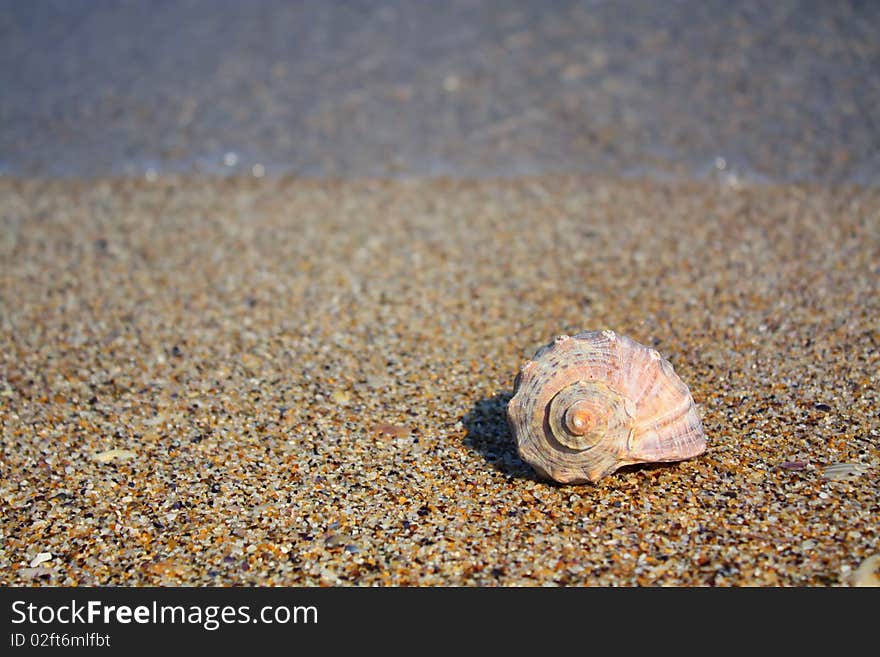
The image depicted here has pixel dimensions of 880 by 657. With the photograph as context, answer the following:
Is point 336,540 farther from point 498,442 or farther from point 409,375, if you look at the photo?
point 409,375

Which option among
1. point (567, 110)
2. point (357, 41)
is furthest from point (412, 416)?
point (357, 41)

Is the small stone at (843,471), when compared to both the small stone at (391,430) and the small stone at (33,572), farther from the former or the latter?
the small stone at (33,572)

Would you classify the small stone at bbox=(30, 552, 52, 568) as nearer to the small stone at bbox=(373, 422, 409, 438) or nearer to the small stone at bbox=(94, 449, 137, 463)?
the small stone at bbox=(94, 449, 137, 463)

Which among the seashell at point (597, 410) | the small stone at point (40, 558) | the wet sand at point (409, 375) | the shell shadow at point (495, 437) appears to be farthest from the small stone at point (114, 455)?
the seashell at point (597, 410)

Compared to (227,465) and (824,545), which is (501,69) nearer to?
(227,465)

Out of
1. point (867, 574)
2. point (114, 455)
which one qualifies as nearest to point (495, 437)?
point (867, 574)

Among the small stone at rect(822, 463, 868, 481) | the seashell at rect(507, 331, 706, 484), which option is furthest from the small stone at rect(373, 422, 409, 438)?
the small stone at rect(822, 463, 868, 481)
